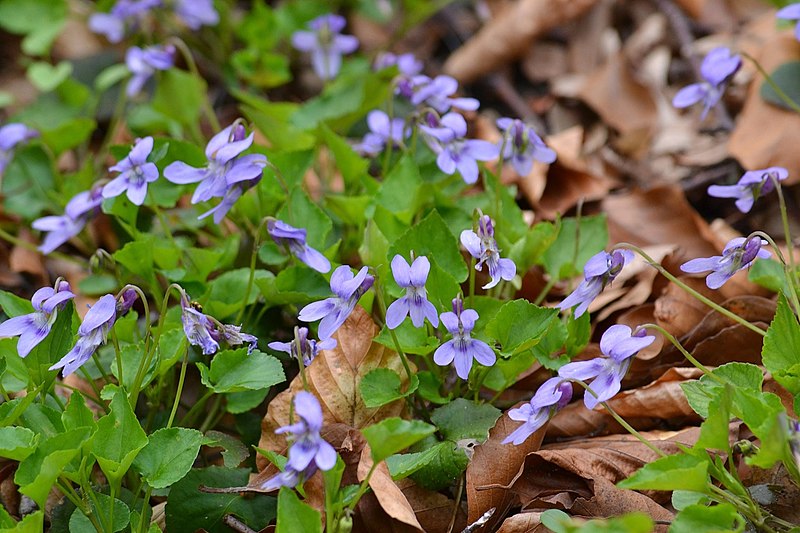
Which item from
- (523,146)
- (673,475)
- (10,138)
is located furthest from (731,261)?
(10,138)

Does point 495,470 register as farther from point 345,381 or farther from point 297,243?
point 297,243

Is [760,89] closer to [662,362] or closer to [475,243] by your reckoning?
[662,362]

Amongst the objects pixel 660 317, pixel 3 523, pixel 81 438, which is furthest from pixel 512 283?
pixel 3 523

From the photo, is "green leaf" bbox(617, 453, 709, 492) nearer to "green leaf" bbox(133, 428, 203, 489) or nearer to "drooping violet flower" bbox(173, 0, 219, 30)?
"green leaf" bbox(133, 428, 203, 489)

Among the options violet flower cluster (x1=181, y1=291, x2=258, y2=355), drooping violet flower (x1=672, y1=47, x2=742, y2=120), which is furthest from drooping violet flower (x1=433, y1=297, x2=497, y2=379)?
drooping violet flower (x1=672, y1=47, x2=742, y2=120)

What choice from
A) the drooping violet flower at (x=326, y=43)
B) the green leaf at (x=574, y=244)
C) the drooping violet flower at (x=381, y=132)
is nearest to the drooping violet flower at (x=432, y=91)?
the drooping violet flower at (x=381, y=132)

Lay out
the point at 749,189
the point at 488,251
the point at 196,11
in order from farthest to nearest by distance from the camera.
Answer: the point at 196,11
the point at 749,189
the point at 488,251

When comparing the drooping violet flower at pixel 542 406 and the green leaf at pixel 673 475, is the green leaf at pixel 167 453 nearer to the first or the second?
the drooping violet flower at pixel 542 406
